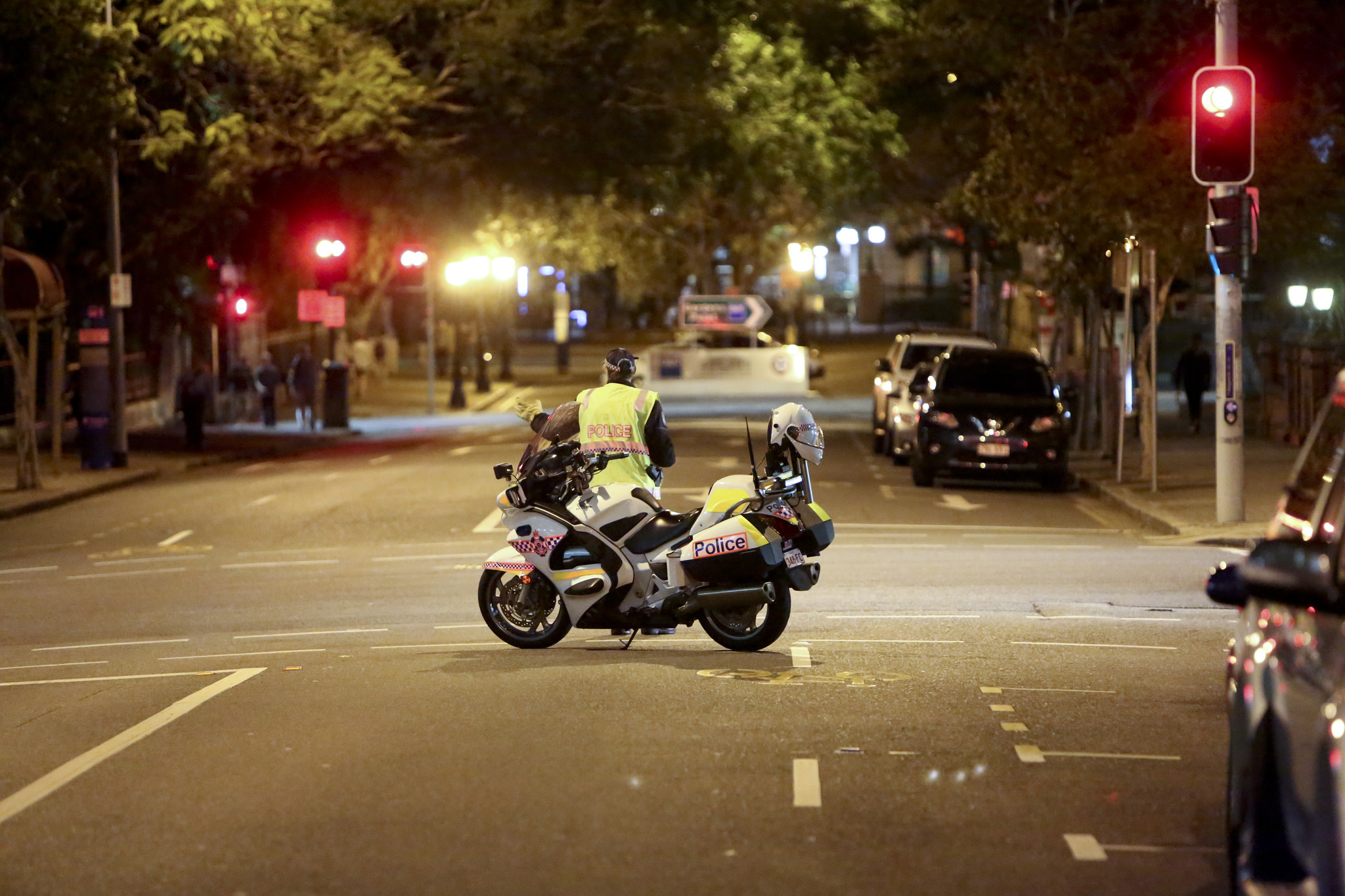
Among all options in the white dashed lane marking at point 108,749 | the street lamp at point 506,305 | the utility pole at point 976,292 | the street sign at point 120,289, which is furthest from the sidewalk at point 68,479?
the street lamp at point 506,305

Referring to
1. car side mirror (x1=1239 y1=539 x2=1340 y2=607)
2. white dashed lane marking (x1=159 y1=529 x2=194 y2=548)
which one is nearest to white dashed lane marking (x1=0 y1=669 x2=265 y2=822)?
car side mirror (x1=1239 y1=539 x2=1340 y2=607)

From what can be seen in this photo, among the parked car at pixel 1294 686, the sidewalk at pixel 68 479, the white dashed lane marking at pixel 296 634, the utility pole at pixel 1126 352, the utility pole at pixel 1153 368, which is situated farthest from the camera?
the sidewalk at pixel 68 479

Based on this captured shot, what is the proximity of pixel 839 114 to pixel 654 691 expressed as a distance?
40.7 meters

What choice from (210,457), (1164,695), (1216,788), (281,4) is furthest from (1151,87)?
(1216,788)

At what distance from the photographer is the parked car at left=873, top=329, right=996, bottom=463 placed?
27.7 metres

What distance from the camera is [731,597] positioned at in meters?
10.9

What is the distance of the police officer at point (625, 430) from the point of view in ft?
37.6

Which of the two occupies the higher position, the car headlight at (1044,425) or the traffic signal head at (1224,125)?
the traffic signal head at (1224,125)

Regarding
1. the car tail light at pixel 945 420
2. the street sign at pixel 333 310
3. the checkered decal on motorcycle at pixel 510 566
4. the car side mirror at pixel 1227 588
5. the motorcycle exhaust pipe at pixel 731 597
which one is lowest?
the motorcycle exhaust pipe at pixel 731 597

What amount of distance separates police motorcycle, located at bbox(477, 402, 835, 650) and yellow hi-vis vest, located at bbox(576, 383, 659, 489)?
71 mm

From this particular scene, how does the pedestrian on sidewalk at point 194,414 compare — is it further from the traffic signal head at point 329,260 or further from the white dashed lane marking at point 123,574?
the white dashed lane marking at point 123,574

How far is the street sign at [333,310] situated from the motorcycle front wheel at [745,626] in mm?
29203

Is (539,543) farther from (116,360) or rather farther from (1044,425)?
(116,360)

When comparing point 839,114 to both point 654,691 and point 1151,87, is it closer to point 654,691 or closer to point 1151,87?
Answer: point 1151,87
